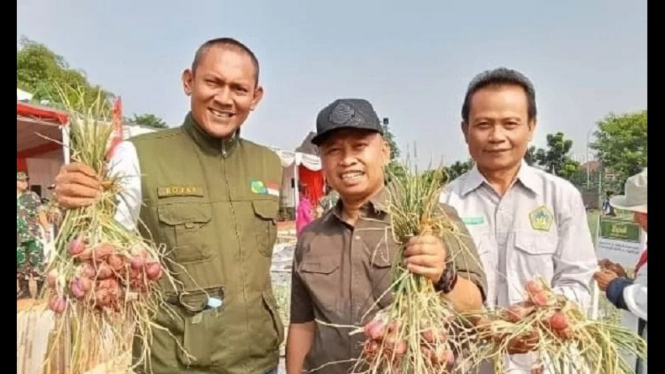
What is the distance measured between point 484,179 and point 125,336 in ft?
3.32

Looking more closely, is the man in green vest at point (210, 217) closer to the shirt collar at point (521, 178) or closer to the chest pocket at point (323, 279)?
the chest pocket at point (323, 279)

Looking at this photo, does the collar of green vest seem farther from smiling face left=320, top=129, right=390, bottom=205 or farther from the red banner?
smiling face left=320, top=129, right=390, bottom=205

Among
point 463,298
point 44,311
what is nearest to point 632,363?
point 463,298

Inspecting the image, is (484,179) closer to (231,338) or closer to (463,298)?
(463,298)

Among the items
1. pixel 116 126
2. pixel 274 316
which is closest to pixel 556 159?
pixel 274 316

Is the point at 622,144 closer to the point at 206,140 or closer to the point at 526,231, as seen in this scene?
the point at 526,231

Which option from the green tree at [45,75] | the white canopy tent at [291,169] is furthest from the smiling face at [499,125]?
the green tree at [45,75]

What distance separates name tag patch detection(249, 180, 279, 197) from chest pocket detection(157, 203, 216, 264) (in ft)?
0.54

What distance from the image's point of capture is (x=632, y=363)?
140 cm

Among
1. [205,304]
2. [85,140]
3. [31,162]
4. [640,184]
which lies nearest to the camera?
[85,140]

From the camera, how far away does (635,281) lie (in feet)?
5.37

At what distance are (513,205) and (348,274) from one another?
53 cm

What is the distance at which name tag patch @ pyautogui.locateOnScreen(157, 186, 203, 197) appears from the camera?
5.03ft

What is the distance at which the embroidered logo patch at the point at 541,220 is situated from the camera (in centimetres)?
160
